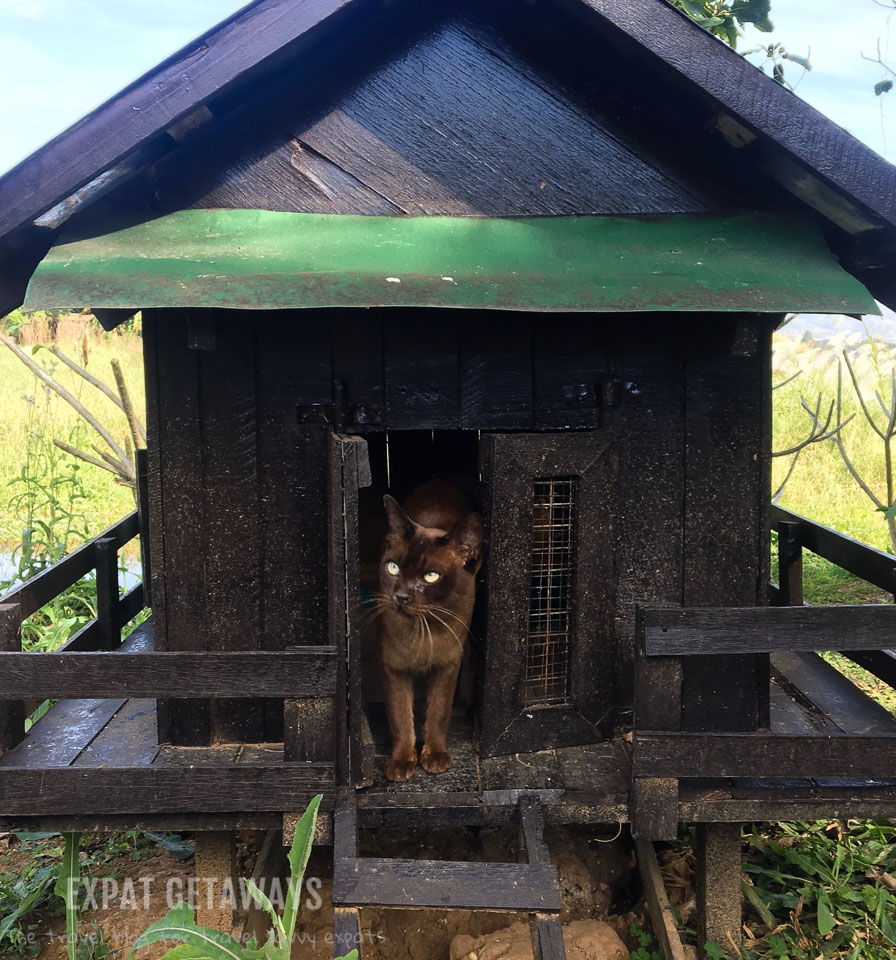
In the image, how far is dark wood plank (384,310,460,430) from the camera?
11.5 ft

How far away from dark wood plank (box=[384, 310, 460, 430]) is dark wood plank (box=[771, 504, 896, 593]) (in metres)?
2.02

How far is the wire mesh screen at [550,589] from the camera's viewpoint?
3.67 meters

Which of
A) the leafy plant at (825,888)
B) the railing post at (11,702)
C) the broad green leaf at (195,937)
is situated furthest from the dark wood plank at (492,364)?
the leafy plant at (825,888)

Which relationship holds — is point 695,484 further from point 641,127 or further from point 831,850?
point 831,850

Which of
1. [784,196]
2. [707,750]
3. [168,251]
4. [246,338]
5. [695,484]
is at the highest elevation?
[784,196]

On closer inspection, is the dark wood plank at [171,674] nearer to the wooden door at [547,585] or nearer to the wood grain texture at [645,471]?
the wooden door at [547,585]

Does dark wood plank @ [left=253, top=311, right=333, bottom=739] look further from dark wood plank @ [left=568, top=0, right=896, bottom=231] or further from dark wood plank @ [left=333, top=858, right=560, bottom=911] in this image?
dark wood plank @ [left=568, top=0, right=896, bottom=231]

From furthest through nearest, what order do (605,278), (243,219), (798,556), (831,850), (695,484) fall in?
(798,556), (831,850), (695,484), (243,219), (605,278)

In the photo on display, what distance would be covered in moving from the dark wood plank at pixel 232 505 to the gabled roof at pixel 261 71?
2.35ft

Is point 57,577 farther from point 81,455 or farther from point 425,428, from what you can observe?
point 81,455

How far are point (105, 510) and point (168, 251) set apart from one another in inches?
341

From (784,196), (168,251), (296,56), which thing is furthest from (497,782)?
(296,56)

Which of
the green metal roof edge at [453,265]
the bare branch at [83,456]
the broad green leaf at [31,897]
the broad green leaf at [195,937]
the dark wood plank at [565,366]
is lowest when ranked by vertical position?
the broad green leaf at [31,897]

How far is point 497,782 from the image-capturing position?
339cm
